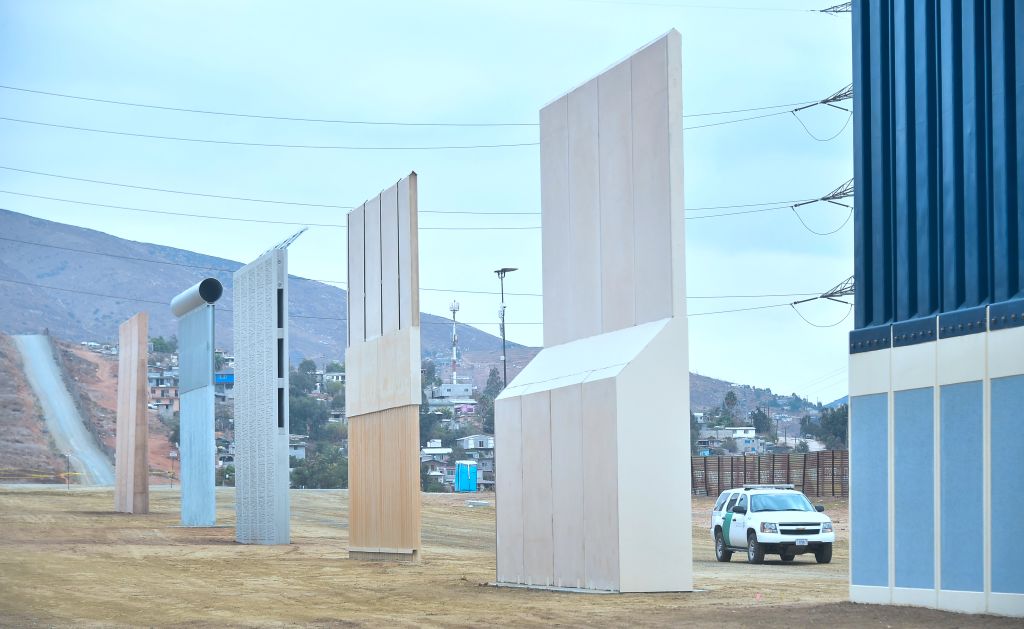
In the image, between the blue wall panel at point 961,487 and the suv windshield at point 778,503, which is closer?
the blue wall panel at point 961,487

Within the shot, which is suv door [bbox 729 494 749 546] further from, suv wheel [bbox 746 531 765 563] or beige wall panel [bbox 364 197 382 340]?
beige wall panel [bbox 364 197 382 340]

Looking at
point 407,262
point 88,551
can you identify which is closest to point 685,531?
point 407,262

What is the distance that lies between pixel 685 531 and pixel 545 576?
10.1 feet

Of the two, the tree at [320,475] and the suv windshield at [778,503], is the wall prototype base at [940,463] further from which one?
the tree at [320,475]

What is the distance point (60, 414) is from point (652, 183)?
110987 mm

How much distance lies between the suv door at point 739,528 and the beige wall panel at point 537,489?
9718mm

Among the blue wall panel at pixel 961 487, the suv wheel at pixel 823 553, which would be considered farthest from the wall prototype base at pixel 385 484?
the blue wall panel at pixel 961 487

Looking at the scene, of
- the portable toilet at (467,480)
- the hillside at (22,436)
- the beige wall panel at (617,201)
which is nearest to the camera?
the beige wall panel at (617,201)

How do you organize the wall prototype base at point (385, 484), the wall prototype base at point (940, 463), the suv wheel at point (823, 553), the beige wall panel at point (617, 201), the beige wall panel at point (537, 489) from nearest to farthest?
1. the wall prototype base at point (940, 463)
2. the beige wall panel at point (617, 201)
3. the beige wall panel at point (537, 489)
4. the wall prototype base at point (385, 484)
5. the suv wheel at point (823, 553)

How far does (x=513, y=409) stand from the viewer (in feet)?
78.5

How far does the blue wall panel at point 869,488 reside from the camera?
656 inches

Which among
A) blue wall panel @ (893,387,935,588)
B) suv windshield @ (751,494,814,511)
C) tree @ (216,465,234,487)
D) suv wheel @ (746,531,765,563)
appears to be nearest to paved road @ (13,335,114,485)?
tree @ (216,465,234,487)

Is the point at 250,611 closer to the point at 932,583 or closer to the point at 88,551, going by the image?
the point at 932,583

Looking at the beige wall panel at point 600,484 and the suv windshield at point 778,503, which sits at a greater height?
the beige wall panel at point 600,484
